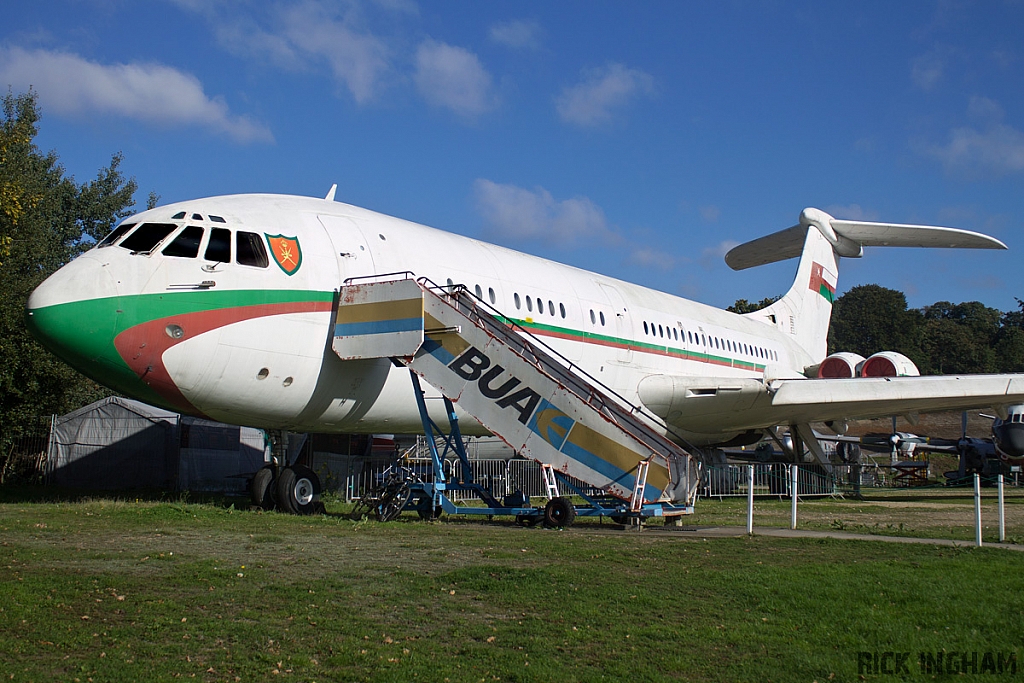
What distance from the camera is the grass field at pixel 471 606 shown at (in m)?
5.96

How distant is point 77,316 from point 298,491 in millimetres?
4564

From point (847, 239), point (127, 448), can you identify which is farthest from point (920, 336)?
point (127, 448)

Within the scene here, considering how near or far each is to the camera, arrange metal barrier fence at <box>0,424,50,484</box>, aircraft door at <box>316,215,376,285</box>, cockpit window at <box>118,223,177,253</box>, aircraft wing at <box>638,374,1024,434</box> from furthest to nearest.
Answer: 1. metal barrier fence at <box>0,424,50,484</box>
2. aircraft wing at <box>638,374,1024,434</box>
3. aircraft door at <box>316,215,376,285</box>
4. cockpit window at <box>118,223,177,253</box>

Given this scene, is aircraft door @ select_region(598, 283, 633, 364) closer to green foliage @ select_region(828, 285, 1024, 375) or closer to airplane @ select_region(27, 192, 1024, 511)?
airplane @ select_region(27, 192, 1024, 511)

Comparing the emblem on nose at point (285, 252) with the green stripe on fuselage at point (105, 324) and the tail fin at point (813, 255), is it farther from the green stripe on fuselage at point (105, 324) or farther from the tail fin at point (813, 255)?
the tail fin at point (813, 255)

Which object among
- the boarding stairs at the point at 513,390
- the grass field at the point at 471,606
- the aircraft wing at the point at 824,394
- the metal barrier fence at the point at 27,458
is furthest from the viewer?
the metal barrier fence at the point at 27,458

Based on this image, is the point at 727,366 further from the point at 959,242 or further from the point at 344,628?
the point at 344,628

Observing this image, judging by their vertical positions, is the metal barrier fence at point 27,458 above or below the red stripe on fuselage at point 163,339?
below

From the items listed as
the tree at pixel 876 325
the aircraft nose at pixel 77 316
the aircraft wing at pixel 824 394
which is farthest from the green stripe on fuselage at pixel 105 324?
the tree at pixel 876 325

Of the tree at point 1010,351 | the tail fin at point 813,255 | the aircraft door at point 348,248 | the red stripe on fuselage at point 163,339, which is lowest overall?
the red stripe on fuselage at point 163,339

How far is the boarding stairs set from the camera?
12758 millimetres

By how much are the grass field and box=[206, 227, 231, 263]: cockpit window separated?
372 centimetres

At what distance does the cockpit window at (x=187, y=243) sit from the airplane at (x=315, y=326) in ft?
0.06

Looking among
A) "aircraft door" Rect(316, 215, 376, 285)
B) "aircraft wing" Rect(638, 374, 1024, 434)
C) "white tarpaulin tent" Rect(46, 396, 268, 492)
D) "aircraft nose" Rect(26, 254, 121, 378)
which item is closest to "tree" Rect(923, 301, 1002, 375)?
"aircraft wing" Rect(638, 374, 1024, 434)
